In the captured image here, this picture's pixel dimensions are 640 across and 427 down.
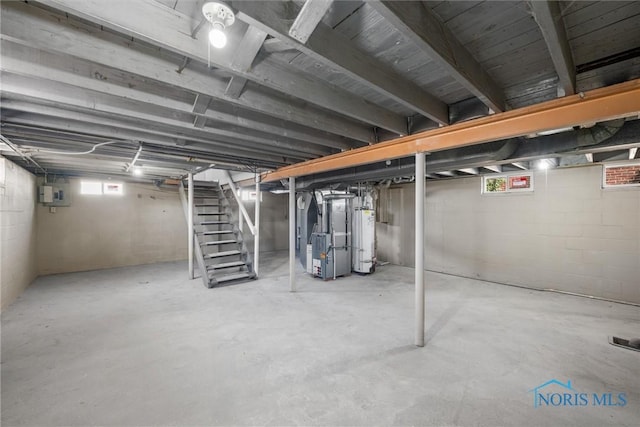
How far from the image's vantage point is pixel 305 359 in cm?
224

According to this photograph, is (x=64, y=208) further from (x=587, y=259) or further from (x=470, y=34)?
(x=587, y=259)

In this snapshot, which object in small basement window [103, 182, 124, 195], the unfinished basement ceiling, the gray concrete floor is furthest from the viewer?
small basement window [103, 182, 124, 195]

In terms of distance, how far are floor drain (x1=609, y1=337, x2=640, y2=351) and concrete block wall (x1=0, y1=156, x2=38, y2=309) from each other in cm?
698

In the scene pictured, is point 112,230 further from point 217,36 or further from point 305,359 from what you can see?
point 217,36

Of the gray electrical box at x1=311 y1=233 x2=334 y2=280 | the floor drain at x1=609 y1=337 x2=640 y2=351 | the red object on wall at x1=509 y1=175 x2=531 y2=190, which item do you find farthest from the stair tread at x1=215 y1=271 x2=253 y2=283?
the red object on wall at x1=509 y1=175 x2=531 y2=190

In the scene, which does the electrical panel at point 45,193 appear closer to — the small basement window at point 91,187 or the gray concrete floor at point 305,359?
the small basement window at point 91,187

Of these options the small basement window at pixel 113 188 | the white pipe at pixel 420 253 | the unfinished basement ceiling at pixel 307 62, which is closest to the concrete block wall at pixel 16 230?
the small basement window at pixel 113 188

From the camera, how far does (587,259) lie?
3.98 meters

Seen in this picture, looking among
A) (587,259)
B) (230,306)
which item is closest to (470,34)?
(230,306)

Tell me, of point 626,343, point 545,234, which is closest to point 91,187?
point 626,343

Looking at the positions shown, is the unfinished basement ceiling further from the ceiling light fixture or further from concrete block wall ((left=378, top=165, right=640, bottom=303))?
concrete block wall ((left=378, top=165, right=640, bottom=303))

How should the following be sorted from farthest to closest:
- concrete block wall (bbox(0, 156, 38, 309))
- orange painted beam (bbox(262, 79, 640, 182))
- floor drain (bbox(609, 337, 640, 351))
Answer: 1. concrete block wall (bbox(0, 156, 38, 309))
2. floor drain (bbox(609, 337, 640, 351))
3. orange painted beam (bbox(262, 79, 640, 182))

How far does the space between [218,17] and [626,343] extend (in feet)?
13.8

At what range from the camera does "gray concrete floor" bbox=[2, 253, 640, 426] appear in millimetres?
1657
